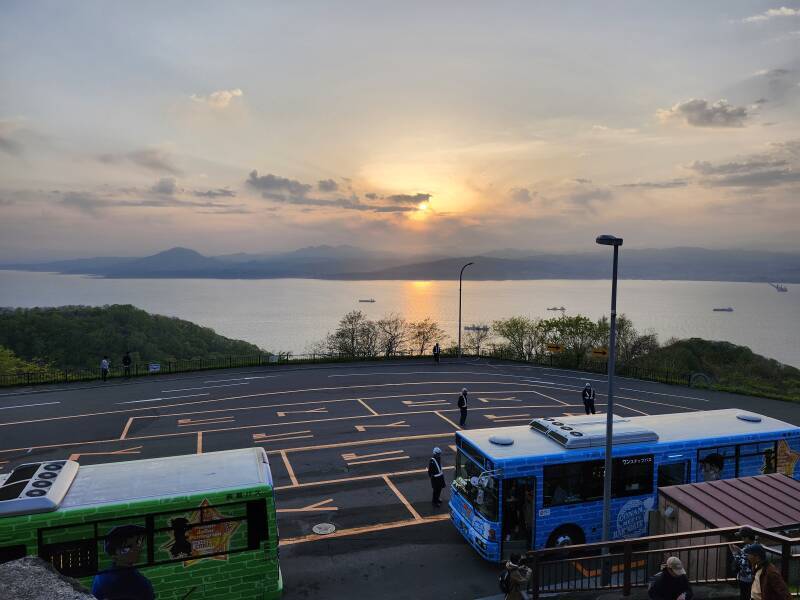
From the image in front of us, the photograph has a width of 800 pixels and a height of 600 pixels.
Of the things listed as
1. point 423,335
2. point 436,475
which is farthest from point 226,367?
point 436,475

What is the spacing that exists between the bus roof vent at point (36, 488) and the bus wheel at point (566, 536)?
9484mm

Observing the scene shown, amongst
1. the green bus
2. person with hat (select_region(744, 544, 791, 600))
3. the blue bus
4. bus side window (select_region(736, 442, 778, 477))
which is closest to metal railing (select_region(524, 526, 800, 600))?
the blue bus

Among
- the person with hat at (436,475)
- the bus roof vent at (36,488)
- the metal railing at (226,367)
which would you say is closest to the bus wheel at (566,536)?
the person with hat at (436,475)

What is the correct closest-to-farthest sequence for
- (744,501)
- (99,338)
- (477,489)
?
(744,501) < (477,489) < (99,338)

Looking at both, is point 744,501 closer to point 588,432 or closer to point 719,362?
point 588,432

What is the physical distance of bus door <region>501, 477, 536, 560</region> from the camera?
11047 millimetres

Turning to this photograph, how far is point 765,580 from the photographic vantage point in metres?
6.41

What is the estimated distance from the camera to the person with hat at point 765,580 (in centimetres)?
628

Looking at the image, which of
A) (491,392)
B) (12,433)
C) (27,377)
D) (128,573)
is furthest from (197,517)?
(27,377)

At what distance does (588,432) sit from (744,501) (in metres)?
3.17

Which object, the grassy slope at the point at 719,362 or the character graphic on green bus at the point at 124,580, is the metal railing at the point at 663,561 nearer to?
the character graphic on green bus at the point at 124,580

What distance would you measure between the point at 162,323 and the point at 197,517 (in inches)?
2487

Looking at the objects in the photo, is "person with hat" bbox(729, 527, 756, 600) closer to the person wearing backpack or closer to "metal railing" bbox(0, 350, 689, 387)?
the person wearing backpack

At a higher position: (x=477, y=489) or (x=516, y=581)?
(x=516, y=581)
